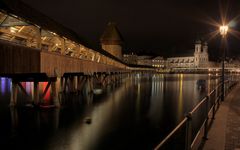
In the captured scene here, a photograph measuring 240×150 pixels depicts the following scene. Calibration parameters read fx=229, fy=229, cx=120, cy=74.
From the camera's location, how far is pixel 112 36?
241 ft

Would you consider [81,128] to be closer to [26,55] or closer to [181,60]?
[26,55]

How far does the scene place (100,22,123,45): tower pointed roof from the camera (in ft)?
237

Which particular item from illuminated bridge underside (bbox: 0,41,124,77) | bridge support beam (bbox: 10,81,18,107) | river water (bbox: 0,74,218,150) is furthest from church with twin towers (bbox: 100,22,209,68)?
river water (bbox: 0,74,218,150)

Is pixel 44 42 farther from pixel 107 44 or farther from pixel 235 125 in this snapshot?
pixel 107 44

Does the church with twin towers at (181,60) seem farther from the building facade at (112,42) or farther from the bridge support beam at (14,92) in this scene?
the bridge support beam at (14,92)

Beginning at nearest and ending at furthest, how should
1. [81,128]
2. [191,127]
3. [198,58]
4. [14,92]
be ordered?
1. [191,127]
2. [81,128]
3. [14,92]
4. [198,58]

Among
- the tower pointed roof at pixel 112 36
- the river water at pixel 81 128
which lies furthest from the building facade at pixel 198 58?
the river water at pixel 81 128

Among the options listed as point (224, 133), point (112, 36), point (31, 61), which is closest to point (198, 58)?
point (112, 36)

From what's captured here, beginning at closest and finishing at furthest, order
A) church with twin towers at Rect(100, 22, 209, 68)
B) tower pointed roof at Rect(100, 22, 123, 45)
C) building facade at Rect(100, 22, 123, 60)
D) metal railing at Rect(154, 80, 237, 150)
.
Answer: metal railing at Rect(154, 80, 237, 150) → building facade at Rect(100, 22, 123, 60) → tower pointed roof at Rect(100, 22, 123, 45) → church with twin towers at Rect(100, 22, 209, 68)

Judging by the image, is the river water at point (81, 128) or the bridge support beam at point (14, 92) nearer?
the river water at point (81, 128)

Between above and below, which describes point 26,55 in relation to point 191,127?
above

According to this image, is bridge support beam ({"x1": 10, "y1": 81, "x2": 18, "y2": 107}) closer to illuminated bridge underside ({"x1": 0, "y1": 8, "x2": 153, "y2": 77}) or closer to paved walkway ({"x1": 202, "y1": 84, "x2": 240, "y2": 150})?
illuminated bridge underside ({"x1": 0, "y1": 8, "x2": 153, "y2": 77})

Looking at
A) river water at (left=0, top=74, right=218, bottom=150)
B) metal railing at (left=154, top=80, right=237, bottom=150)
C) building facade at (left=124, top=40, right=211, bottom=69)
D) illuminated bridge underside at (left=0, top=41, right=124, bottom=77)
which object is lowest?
river water at (left=0, top=74, right=218, bottom=150)

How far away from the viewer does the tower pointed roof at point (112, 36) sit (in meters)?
72.1
